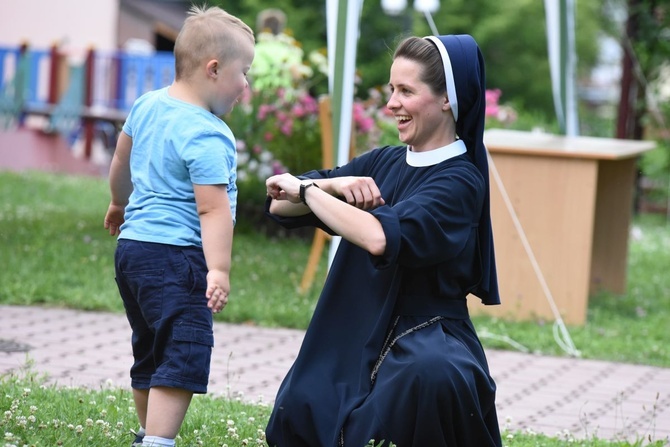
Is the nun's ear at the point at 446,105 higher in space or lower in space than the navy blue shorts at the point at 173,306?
higher

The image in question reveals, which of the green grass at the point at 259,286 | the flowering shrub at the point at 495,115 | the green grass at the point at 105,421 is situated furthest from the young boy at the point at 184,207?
the flowering shrub at the point at 495,115

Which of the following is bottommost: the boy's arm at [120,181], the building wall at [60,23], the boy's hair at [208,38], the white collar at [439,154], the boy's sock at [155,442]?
the boy's sock at [155,442]

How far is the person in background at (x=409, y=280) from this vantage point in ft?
11.6

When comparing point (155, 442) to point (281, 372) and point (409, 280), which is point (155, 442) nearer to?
point (409, 280)

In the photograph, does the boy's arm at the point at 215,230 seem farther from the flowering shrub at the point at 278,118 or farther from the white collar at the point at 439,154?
the flowering shrub at the point at 278,118

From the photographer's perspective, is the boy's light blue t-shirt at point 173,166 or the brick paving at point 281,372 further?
the brick paving at point 281,372

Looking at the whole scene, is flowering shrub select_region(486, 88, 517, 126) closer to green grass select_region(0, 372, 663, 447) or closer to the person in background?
green grass select_region(0, 372, 663, 447)

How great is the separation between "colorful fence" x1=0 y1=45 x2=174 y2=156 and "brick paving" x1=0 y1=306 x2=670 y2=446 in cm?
1328

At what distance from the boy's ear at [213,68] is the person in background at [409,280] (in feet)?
1.19

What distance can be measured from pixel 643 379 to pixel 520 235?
1554 millimetres

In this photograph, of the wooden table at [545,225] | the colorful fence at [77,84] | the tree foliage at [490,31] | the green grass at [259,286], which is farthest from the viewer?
the tree foliage at [490,31]

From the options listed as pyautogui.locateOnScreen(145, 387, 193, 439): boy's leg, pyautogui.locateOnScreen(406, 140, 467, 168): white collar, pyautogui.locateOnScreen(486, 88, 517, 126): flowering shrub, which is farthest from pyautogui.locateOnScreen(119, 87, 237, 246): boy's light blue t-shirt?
pyautogui.locateOnScreen(486, 88, 517, 126): flowering shrub

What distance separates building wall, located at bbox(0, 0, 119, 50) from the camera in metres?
21.6

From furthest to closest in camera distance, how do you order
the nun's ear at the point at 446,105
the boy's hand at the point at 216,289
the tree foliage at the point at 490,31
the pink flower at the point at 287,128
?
the tree foliage at the point at 490,31, the pink flower at the point at 287,128, the nun's ear at the point at 446,105, the boy's hand at the point at 216,289
